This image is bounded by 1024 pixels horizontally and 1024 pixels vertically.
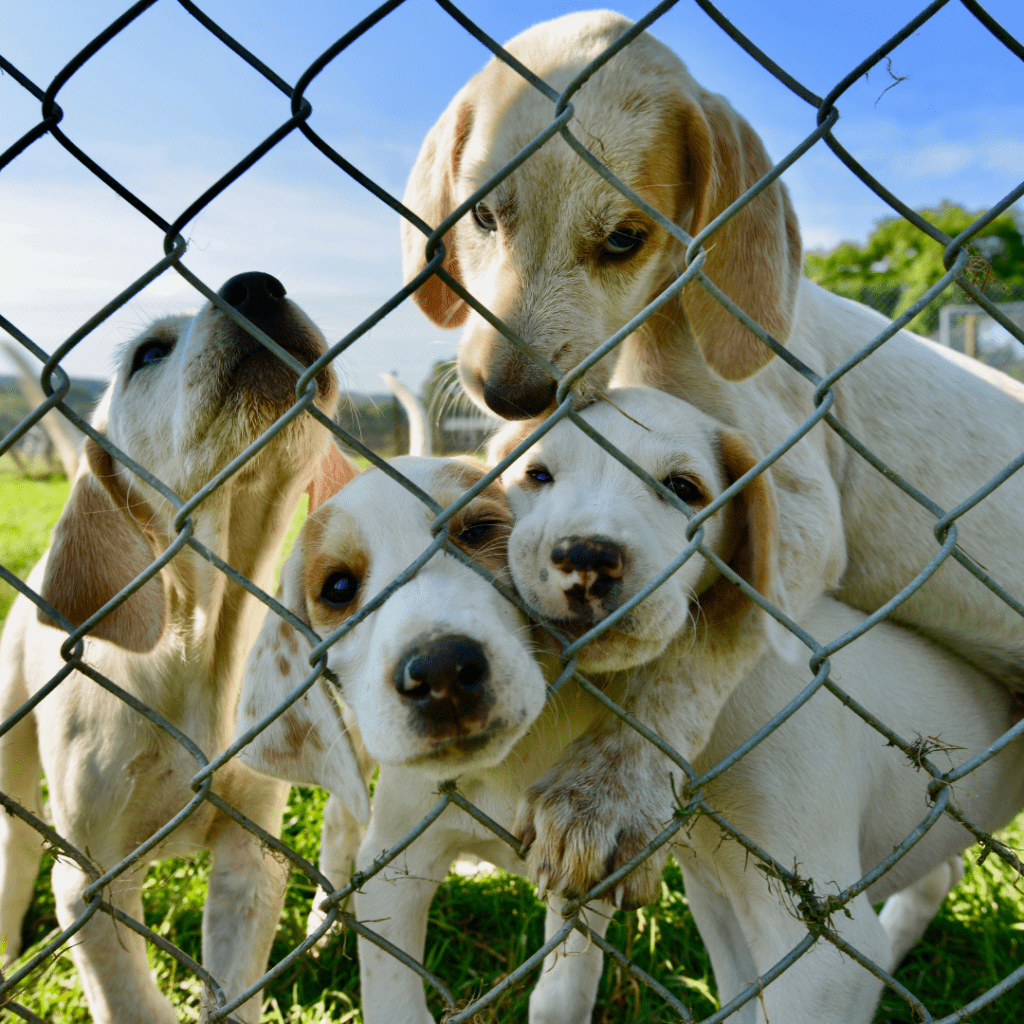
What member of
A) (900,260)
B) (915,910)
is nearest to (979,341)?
(915,910)

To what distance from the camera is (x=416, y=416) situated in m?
2.90

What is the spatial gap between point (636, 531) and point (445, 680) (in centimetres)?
51

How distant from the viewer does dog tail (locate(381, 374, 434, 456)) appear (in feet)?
9.25

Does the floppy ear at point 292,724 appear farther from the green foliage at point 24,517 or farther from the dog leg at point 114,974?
the green foliage at point 24,517

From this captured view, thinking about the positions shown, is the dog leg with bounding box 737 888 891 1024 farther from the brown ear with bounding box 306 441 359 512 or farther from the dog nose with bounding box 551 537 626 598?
the brown ear with bounding box 306 441 359 512

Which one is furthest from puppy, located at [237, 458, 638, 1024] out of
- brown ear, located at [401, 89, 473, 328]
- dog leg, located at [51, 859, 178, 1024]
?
brown ear, located at [401, 89, 473, 328]

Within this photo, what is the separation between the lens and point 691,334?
246 centimetres

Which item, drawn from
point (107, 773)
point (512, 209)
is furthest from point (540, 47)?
point (107, 773)

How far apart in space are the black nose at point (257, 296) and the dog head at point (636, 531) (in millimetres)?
632

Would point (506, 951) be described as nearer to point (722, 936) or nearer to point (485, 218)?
point (722, 936)

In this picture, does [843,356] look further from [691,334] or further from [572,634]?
[572,634]

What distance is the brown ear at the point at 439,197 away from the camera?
105 inches

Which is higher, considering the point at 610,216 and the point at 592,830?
the point at 610,216

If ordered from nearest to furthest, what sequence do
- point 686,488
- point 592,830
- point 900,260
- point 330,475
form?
point 592,830, point 686,488, point 330,475, point 900,260
